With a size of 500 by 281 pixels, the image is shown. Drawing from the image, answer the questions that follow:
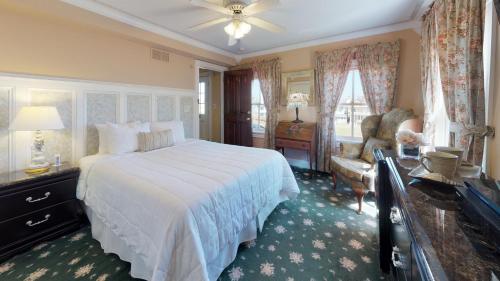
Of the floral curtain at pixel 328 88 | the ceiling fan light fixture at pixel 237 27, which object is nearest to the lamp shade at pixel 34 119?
the ceiling fan light fixture at pixel 237 27

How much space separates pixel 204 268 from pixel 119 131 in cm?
220

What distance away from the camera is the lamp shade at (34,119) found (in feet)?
6.52

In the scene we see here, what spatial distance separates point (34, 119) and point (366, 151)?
12.9ft

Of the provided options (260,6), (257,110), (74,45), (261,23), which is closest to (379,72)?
(261,23)

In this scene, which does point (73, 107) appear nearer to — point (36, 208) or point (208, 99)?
point (36, 208)

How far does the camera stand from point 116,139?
8.49 feet

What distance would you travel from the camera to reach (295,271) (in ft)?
5.42

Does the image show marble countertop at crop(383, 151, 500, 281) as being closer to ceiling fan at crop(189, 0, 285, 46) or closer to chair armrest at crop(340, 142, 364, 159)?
ceiling fan at crop(189, 0, 285, 46)

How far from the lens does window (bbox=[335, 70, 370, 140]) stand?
11.9ft

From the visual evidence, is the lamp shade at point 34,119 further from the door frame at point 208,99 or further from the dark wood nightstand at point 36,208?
the door frame at point 208,99

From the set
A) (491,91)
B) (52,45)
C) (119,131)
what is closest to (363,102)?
(491,91)

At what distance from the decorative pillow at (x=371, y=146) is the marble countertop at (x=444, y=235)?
1.98m

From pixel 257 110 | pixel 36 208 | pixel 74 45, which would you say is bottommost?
pixel 36 208

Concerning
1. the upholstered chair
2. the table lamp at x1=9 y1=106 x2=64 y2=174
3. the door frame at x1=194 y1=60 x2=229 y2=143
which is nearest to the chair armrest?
the upholstered chair
